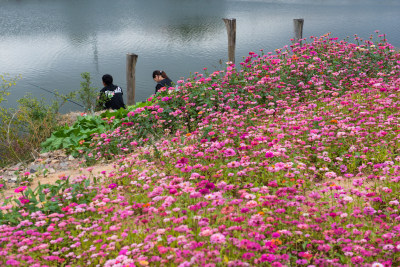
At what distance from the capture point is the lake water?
23.2 metres

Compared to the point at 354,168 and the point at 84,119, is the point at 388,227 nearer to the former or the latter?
the point at 354,168

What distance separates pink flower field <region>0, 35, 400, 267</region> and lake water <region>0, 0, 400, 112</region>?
1168 centimetres

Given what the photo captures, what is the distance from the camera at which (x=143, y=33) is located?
32.3 metres

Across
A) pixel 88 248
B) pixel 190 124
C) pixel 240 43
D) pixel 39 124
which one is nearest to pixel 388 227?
pixel 88 248

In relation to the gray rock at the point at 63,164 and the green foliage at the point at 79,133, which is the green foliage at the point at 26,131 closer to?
the green foliage at the point at 79,133

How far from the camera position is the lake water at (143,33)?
23203 millimetres

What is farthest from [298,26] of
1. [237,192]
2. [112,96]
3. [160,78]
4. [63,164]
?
[237,192]

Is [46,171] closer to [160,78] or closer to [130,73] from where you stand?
[160,78]

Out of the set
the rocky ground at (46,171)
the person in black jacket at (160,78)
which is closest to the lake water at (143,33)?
the person in black jacket at (160,78)

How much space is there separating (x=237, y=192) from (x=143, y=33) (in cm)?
3042

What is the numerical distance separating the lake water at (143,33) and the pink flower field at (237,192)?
11677mm

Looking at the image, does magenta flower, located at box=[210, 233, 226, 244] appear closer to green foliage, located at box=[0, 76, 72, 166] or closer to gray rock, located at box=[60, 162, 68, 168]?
gray rock, located at box=[60, 162, 68, 168]

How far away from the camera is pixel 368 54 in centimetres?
1045

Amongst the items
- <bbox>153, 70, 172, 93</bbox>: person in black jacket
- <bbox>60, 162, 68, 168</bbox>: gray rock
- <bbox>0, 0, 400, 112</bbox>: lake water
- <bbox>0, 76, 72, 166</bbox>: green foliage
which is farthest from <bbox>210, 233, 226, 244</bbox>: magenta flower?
<bbox>0, 0, 400, 112</bbox>: lake water
